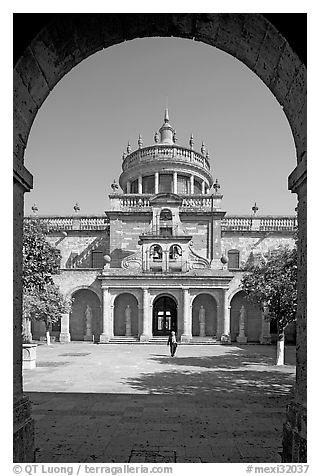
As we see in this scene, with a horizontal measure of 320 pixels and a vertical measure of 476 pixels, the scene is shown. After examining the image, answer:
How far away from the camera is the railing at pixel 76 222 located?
37.6 m

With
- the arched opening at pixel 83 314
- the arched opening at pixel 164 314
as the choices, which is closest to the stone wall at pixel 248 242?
the arched opening at pixel 164 314

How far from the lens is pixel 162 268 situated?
30.4m

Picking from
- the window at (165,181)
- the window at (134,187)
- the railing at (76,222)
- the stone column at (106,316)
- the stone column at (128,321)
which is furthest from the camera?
the window at (134,187)

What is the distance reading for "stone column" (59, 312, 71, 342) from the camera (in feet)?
101

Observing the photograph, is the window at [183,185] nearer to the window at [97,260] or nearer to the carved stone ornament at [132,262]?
the window at [97,260]

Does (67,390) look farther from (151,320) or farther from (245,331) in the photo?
(245,331)

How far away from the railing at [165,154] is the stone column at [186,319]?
15.7 meters

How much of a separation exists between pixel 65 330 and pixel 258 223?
65.9 feet

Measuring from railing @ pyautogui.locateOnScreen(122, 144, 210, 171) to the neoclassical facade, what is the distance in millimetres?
775

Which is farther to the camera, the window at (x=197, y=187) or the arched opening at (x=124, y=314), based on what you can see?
the window at (x=197, y=187)

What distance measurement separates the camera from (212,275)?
97.4ft

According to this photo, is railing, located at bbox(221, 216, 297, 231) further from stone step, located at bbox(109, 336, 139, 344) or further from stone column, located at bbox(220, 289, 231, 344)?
stone step, located at bbox(109, 336, 139, 344)

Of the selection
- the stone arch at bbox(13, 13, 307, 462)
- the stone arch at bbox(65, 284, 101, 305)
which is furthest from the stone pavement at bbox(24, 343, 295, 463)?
the stone arch at bbox(65, 284, 101, 305)

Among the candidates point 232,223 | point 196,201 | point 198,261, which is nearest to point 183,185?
point 196,201
